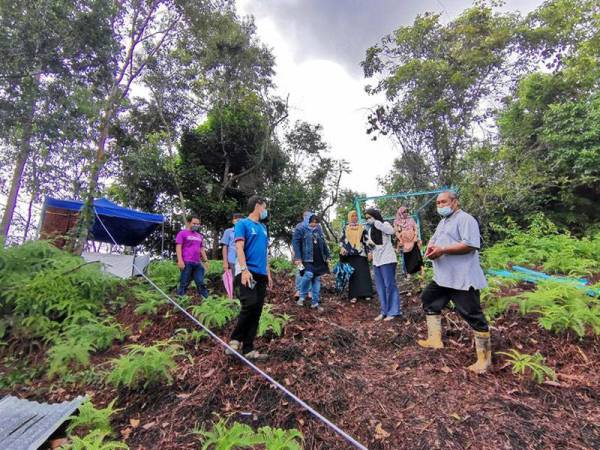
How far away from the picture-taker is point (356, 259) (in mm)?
6281

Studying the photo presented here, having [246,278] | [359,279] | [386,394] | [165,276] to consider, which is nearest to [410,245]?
[359,279]

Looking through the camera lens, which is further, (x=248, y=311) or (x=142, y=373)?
(x=248, y=311)

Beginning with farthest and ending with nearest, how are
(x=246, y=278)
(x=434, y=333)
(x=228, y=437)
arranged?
(x=434, y=333) < (x=246, y=278) < (x=228, y=437)

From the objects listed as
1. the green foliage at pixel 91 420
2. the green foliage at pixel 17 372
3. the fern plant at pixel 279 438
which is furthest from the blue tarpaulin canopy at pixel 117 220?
the fern plant at pixel 279 438

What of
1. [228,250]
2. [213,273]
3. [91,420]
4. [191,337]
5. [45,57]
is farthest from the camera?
[45,57]

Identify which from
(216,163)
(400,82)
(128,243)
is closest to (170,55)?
(216,163)

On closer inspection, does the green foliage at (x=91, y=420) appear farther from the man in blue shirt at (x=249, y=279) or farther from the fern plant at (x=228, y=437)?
the man in blue shirt at (x=249, y=279)

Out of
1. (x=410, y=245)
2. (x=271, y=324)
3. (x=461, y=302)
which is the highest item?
(x=410, y=245)

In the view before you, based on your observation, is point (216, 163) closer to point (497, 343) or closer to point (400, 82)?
point (400, 82)

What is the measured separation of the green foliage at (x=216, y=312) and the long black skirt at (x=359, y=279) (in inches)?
94.0

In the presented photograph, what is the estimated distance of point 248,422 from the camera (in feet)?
8.41

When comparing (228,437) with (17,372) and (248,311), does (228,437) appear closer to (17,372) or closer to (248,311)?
(248,311)

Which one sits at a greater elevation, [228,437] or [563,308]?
[563,308]

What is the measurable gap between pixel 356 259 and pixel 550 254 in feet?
15.4
